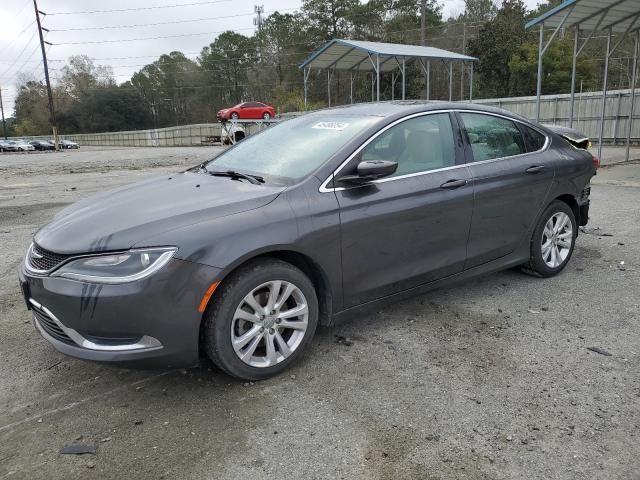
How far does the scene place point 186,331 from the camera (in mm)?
2744

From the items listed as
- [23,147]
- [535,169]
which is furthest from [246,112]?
[535,169]

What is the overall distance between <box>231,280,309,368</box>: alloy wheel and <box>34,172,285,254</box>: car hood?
517 millimetres

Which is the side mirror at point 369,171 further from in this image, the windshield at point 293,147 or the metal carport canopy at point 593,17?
the metal carport canopy at point 593,17

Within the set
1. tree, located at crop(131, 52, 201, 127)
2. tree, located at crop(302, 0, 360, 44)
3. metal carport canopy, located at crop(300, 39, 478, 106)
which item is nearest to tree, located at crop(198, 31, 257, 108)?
tree, located at crop(131, 52, 201, 127)

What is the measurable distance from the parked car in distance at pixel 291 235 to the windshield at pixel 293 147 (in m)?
0.02

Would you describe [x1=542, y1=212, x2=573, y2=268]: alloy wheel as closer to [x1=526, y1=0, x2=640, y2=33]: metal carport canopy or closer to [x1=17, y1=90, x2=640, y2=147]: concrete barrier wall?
[x1=526, y1=0, x2=640, y2=33]: metal carport canopy

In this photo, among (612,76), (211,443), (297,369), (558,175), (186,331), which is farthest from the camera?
(612,76)

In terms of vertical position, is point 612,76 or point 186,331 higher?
point 612,76

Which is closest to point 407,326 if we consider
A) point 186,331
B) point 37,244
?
point 186,331

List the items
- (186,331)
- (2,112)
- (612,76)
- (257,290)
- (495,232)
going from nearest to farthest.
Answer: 1. (186,331)
2. (257,290)
3. (495,232)
4. (612,76)
5. (2,112)

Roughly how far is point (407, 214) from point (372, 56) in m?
23.0

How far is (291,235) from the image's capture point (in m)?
3.04

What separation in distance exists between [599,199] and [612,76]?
125 feet

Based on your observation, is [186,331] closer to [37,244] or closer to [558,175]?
[37,244]
